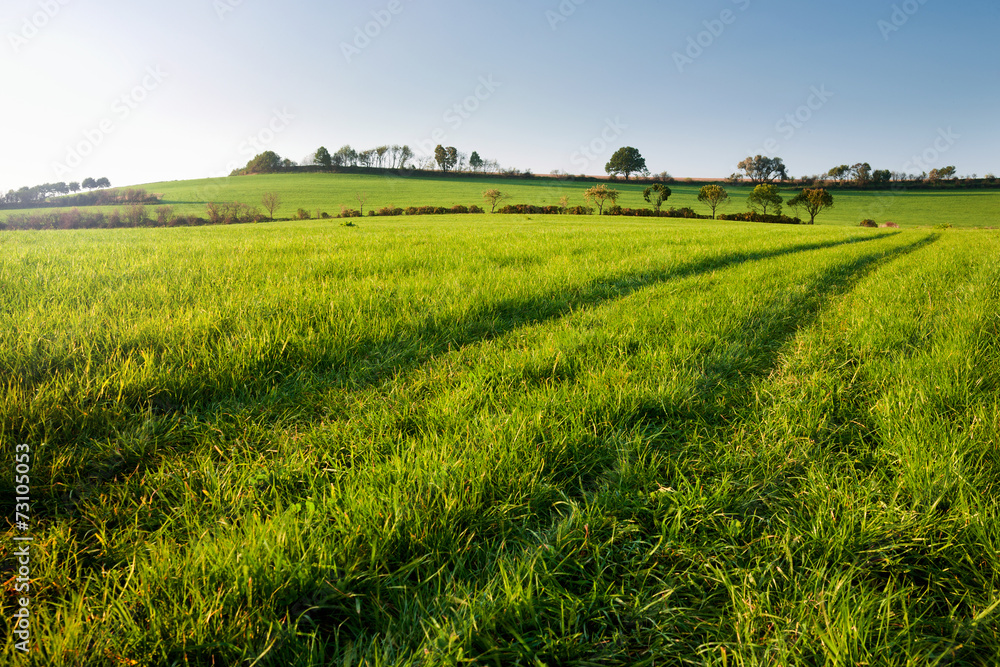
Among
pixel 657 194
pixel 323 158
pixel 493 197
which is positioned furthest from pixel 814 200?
pixel 323 158

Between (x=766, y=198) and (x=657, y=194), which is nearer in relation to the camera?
(x=766, y=198)

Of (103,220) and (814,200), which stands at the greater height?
(814,200)

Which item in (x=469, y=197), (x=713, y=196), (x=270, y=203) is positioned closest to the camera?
(x=270, y=203)

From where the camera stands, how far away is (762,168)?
107375 millimetres

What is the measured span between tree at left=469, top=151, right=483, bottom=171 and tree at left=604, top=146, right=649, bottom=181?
116 ft

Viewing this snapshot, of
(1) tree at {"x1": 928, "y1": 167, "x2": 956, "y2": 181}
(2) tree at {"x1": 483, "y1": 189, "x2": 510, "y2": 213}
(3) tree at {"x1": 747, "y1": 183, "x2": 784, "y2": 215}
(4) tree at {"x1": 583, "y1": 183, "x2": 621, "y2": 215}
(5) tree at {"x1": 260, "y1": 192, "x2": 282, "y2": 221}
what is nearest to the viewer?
(5) tree at {"x1": 260, "y1": 192, "x2": 282, "y2": 221}

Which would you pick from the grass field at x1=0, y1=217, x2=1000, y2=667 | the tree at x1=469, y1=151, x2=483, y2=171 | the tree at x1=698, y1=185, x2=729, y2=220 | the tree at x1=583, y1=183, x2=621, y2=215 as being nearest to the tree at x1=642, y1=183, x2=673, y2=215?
the tree at x1=698, y1=185, x2=729, y2=220

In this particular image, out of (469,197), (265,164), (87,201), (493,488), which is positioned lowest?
(493,488)

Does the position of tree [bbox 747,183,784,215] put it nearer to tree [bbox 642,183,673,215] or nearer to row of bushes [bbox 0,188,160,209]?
tree [bbox 642,183,673,215]

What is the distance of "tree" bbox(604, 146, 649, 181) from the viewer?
368 feet

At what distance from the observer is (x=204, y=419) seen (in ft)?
8.32

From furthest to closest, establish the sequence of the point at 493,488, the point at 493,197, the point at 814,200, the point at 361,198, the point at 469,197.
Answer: the point at 469,197 < the point at 361,198 < the point at 814,200 < the point at 493,197 < the point at 493,488

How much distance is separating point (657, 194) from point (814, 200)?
2565 centimetres

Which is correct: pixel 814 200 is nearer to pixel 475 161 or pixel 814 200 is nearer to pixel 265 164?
pixel 475 161
